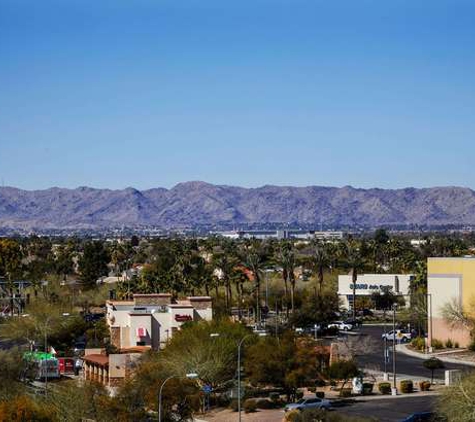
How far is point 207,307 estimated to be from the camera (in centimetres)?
8362

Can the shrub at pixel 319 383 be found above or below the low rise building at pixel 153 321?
below

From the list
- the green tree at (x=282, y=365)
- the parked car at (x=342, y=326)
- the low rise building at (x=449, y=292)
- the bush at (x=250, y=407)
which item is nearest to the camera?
the bush at (x=250, y=407)

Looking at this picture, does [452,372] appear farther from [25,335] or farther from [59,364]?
[25,335]

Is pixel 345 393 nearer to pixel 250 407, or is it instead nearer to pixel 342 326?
pixel 250 407

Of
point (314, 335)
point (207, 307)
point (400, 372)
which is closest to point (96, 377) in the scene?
point (207, 307)

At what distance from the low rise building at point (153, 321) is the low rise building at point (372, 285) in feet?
115

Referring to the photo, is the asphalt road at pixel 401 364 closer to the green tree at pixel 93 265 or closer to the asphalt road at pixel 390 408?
the asphalt road at pixel 390 408

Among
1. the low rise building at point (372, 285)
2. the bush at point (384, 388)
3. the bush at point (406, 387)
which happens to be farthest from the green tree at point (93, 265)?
the bush at point (406, 387)

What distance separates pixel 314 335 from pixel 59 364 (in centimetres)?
2444

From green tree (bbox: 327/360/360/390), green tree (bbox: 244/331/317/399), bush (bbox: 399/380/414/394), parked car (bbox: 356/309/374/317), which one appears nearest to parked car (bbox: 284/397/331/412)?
green tree (bbox: 244/331/317/399)

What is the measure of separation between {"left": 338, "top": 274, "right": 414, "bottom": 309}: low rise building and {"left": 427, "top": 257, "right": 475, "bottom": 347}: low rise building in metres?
26.3

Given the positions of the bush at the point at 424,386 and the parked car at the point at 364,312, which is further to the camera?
the parked car at the point at 364,312

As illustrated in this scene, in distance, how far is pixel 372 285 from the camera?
116m

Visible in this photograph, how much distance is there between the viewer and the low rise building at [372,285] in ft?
378
